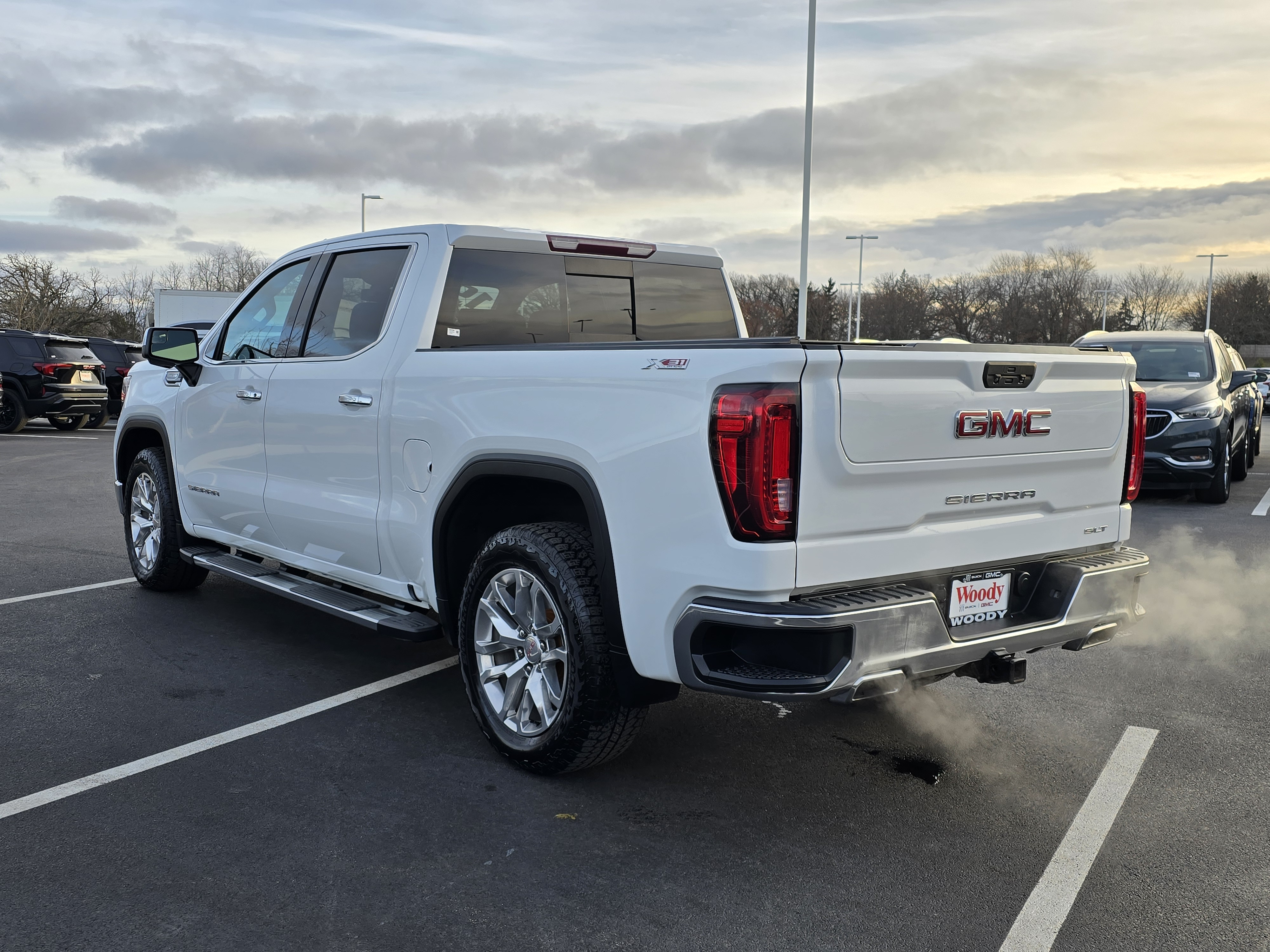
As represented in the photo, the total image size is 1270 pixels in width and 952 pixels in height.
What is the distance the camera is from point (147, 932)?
2.84m

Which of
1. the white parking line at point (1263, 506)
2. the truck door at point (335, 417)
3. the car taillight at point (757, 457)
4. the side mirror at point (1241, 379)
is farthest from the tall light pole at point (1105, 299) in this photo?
the car taillight at point (757, 457)

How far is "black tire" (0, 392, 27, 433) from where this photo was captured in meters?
19.9

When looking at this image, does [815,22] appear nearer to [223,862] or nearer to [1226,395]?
[1226,395]

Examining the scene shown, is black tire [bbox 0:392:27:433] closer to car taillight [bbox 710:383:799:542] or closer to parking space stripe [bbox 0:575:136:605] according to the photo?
parking space stripe [bbox 0:575:136:605]

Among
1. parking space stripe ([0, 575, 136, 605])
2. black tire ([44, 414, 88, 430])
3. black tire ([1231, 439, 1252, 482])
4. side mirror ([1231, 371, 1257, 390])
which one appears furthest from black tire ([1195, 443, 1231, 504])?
black tire ([44, 414, 88, 430])

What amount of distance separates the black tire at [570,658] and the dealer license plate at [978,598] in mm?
1110

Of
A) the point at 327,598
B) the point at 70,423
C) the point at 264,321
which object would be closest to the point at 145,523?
the point at 264,321

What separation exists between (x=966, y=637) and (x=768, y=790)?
905mm

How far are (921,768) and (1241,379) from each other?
10.6 meters

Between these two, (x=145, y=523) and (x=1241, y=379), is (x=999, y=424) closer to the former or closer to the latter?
(x=145, y=523)

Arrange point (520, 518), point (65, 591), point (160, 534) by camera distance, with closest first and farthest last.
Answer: point (520, 518), point (160, 534), point (65, 591)

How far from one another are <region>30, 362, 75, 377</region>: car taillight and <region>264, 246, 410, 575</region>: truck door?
17.2 meters

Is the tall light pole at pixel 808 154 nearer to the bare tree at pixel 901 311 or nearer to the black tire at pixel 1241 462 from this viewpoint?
the black tire at pixel 1241 462

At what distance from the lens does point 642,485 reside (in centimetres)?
334
